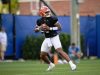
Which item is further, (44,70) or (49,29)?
(44,70)

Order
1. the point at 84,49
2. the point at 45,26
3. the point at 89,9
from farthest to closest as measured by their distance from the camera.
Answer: the point at 89,9, the point at 84,49, the point at 45,26

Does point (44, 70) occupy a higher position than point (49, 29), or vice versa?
point (49, 29)

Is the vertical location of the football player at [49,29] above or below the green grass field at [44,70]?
above

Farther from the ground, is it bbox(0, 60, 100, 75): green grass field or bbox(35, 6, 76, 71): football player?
bbox(35, 6, 76, 71): football player

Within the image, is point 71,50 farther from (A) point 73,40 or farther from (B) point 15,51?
(B) point 15,51

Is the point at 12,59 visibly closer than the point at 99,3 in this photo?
Yes

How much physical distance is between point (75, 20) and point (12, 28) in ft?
13.3

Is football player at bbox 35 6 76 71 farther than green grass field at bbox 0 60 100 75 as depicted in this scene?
Yes

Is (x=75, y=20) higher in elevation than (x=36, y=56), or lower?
higher

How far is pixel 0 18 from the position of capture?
117 feet

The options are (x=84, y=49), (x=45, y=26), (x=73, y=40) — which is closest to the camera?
(x=45, y=26)

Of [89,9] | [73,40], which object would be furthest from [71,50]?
[89,9]

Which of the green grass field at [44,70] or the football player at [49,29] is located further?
the football player at [49,29]

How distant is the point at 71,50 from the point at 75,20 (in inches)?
162
